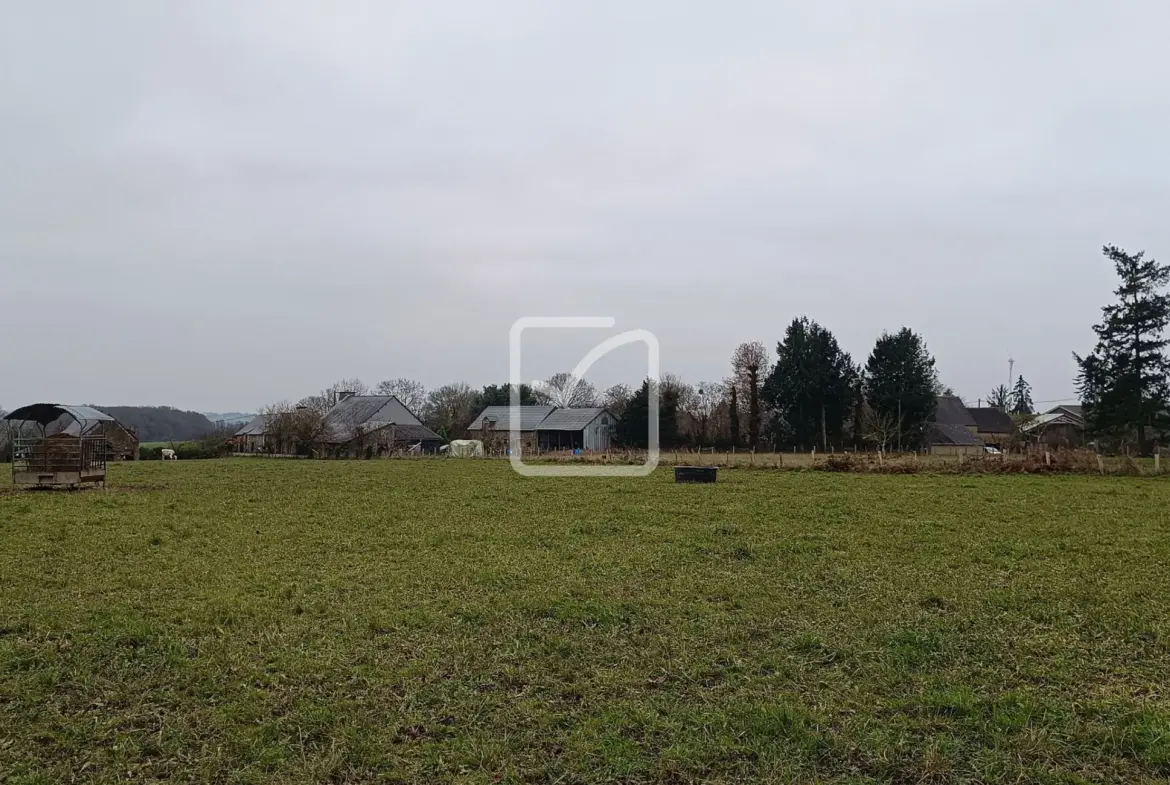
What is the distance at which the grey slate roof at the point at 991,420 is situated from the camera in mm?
63594

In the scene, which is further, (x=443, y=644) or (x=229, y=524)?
(x=229, y=524)

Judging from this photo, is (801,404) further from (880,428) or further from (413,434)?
(413,434)

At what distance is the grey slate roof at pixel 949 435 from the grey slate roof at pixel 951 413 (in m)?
1.04

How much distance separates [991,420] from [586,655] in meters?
69.8

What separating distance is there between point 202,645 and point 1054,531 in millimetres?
10820

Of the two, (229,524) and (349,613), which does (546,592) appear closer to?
(349,613)

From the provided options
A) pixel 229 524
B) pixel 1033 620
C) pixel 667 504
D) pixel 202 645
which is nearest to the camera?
pixel 202 645

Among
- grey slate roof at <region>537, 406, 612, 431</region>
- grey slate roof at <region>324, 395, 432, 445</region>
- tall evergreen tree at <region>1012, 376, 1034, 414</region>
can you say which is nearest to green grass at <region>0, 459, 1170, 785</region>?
grey slate roof at <region>324, 395, 432, 445</region>

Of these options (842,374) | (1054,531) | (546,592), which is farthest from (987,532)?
(842,374)

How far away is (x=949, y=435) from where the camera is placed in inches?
2037

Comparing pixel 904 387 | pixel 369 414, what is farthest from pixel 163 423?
pixel 904 387

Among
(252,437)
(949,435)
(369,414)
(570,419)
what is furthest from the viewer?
(570,419)

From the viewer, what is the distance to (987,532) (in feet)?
34.0

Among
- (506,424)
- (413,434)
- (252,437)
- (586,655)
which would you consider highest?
(506,424)
